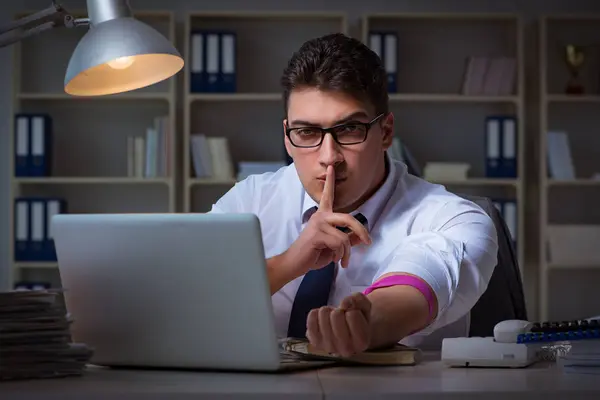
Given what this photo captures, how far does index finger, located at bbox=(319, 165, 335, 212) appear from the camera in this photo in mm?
1671

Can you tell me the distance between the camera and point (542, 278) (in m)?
4.67

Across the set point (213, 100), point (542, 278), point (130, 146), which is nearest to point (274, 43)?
point (213, 100)

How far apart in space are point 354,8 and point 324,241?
3.53 meters

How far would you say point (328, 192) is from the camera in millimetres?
1681

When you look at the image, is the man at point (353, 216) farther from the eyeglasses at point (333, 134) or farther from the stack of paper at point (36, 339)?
the stack of paper at point (36, 339)

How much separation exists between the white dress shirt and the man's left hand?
0.89ft

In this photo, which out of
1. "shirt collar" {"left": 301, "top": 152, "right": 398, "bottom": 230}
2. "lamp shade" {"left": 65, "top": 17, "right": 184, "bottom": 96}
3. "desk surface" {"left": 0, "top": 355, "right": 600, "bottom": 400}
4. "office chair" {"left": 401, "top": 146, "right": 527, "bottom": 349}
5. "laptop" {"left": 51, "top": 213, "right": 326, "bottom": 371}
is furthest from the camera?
"office chair" {"left": 401, "top": 146, "right": 527, "bottom": 349}

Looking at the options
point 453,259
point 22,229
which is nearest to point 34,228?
point 22,229

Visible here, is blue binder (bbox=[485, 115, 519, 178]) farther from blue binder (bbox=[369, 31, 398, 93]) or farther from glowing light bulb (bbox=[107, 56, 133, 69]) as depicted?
glowing light bulb (bbox=[107, 56, 133, 69])

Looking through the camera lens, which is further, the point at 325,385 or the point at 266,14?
the point at 266,14

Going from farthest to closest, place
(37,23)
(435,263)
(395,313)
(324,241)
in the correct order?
(37,23), (324,241), (435,263), (395,313)

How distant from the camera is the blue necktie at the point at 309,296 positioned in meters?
1.71

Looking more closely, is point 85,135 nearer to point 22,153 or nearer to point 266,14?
point 22,153

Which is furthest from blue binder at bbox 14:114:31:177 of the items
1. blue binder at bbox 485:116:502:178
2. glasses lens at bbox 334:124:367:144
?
glasses lens at bbox 334:124:367:144
